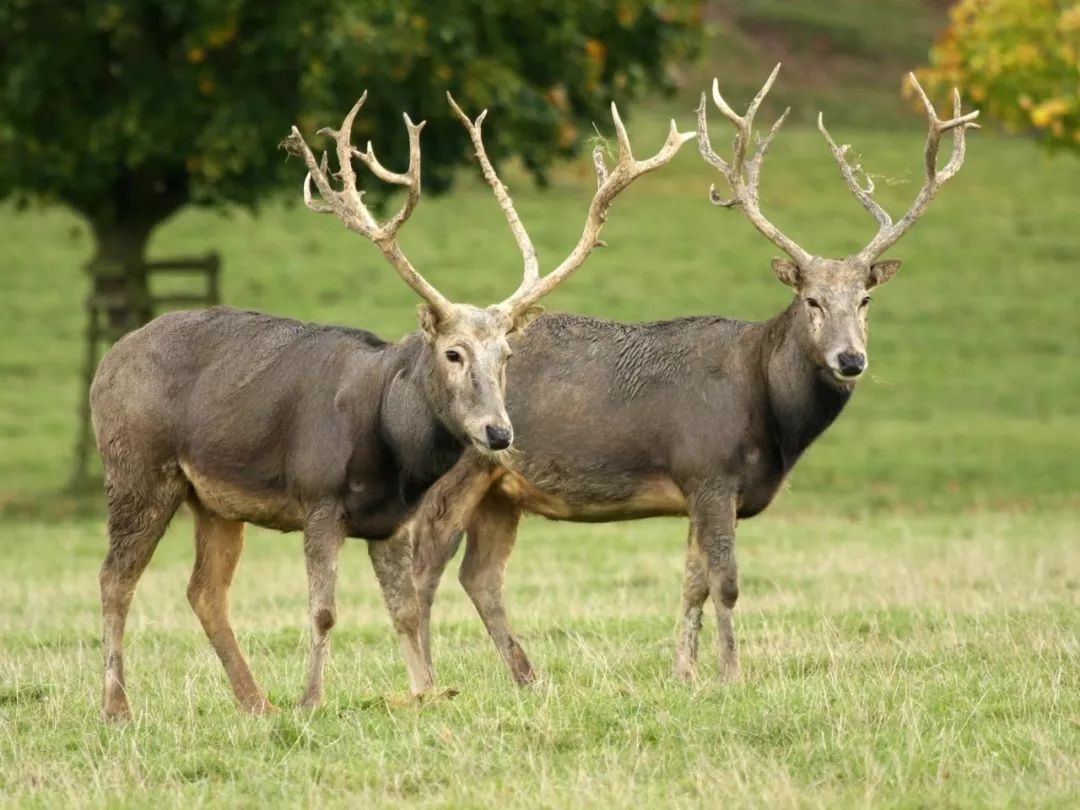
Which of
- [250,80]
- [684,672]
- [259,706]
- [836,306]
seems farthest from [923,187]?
[250,80]

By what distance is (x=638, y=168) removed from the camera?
10.4 metres

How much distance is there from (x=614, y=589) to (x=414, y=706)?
6.61 metres

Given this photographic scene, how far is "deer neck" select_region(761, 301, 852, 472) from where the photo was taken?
11047mm

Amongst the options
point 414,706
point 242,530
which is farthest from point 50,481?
point 414,706

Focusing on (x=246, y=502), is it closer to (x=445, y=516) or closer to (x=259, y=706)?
(x=259, y=706)

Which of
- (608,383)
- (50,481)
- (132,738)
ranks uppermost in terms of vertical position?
(608,383)

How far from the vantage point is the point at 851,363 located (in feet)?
34.6

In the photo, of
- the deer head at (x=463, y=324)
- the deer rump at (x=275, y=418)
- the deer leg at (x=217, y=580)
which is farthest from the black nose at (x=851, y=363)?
the deer leg at (x=217, y=580)

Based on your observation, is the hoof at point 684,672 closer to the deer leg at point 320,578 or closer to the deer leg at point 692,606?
the deer leg at point 692,606

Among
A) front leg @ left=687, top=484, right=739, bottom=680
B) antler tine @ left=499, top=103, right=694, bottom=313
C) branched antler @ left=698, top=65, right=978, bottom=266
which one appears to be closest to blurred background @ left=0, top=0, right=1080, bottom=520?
branched antler @ left=698, top=65, right=978, bottom=266

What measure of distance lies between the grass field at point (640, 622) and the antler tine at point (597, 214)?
1953 millimetres

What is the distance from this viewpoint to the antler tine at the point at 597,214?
31.7 feet

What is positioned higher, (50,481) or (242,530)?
(242,530)

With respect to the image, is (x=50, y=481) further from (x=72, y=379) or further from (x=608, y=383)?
(x=608, y=383)
